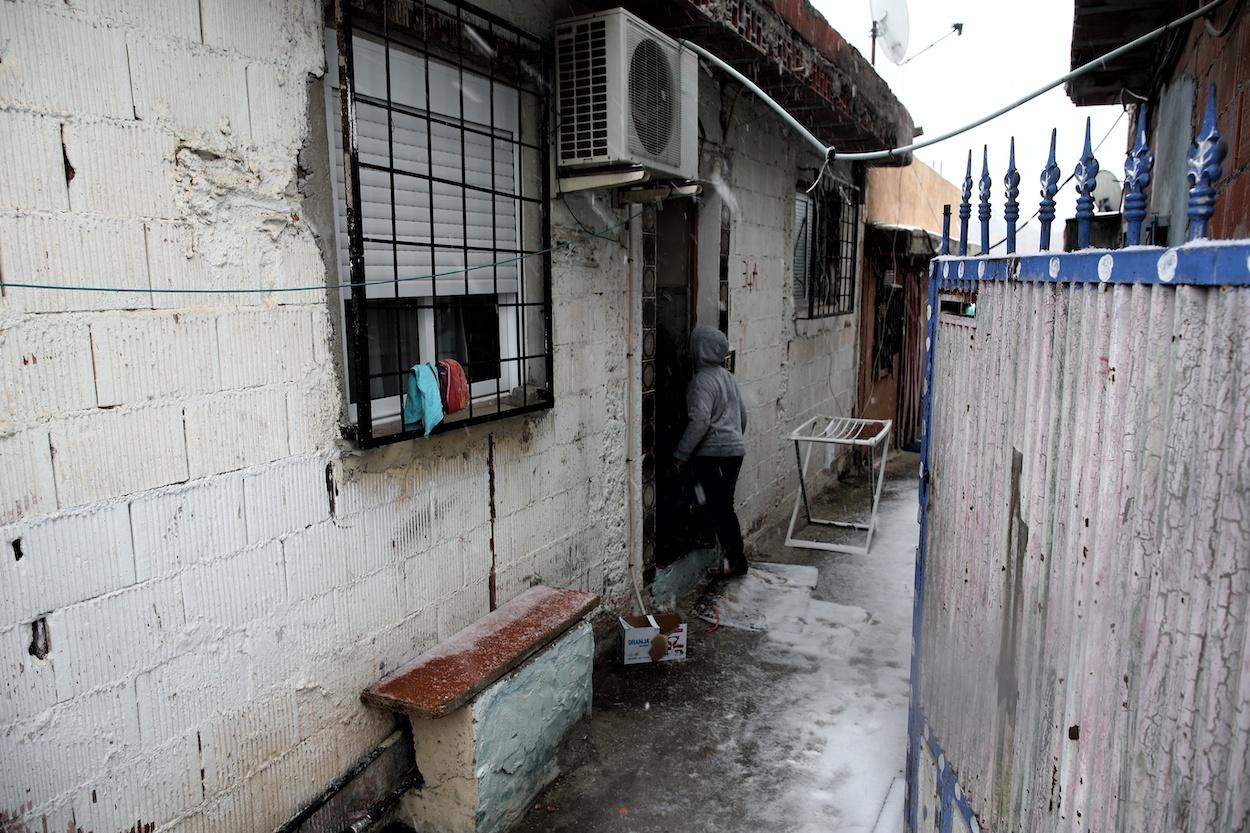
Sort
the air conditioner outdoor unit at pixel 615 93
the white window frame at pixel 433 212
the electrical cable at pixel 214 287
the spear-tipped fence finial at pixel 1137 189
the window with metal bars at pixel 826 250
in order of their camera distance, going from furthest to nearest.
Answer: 1. the window with metal bars at pixel 826 250
2. the air conditioner outdoor unit at pixel 615 93
3. the white window frame at pixel 433 212
4. the electrical cable at pixel 214 287
5. the spear-tipped fence finial at pixel 1137 189

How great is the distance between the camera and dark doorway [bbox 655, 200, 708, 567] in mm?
5910

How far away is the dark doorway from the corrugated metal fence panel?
134 inches

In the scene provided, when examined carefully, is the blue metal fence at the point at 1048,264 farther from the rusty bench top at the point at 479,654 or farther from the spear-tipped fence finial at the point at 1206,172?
the rusty bench top at the point at 479,654

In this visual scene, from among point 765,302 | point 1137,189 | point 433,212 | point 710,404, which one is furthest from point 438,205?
point 765,302

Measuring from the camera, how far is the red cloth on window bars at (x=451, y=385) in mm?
3357

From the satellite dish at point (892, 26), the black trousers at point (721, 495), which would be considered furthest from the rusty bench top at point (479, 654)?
the satellite dish at point (892, 26)

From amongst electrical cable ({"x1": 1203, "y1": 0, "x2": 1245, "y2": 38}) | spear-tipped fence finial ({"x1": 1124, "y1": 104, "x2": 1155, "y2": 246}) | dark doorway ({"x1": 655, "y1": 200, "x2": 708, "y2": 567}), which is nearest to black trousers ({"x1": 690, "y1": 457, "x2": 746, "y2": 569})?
dark doorway ({"x1": 655, "y1": 200, "x2": 708, "y2": 567})

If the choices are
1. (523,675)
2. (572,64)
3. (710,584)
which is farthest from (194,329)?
(710,584)

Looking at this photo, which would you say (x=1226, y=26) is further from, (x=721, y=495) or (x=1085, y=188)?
(x=721, y=495)

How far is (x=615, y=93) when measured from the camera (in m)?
3.78

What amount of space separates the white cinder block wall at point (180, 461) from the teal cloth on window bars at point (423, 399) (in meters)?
0.16

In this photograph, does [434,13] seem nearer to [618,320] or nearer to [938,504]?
[618,320]

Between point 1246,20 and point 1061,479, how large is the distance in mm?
2155

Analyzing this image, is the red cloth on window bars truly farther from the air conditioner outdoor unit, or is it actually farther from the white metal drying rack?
the white metal drying rack
